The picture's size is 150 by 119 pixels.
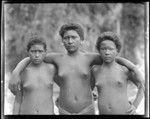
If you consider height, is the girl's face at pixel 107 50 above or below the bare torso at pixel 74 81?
above

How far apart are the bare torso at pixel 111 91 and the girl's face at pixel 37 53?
221mm

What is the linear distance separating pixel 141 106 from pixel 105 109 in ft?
0.80

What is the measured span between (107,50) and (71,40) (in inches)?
5.8

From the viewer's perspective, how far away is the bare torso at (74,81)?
1.41m

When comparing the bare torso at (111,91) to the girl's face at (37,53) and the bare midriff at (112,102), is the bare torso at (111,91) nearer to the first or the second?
the bare midriff at (112,102)

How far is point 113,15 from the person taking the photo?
112 inches

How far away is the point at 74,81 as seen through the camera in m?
1.41

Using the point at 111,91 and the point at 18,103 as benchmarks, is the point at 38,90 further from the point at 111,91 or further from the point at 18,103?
the point at 111,91

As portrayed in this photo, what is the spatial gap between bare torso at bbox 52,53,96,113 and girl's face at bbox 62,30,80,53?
4cm

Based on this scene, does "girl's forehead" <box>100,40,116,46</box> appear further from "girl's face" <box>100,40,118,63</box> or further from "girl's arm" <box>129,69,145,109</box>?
"girl's arm" <box>129,69,145,109</box>

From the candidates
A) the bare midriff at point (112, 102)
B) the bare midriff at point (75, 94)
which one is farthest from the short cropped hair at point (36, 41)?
the bare midriff at point (112, 102)

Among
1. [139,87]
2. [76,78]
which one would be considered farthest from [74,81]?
[139,87]

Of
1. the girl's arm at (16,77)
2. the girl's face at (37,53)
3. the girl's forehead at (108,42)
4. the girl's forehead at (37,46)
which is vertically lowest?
the girl's arm at (16,77)

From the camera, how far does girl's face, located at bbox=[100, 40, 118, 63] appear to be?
138cm
